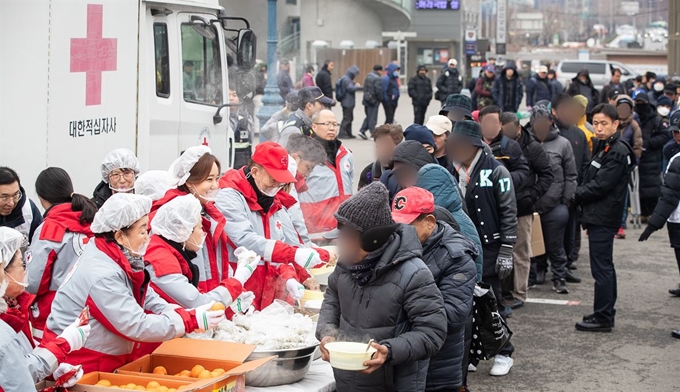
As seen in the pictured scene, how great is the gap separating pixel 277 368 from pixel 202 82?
5216mm

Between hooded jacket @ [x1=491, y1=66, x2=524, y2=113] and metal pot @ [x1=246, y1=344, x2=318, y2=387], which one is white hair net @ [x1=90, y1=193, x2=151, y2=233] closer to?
metal pot @ [x1=246, y1=344, x2=318, y2=387]

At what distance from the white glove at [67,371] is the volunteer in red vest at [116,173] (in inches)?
92.4

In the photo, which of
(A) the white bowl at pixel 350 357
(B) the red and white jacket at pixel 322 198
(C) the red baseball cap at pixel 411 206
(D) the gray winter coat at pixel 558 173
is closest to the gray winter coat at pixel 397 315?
(A) the white bowl at pixel 350 357

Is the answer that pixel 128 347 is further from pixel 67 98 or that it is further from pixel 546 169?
pixel 546 169

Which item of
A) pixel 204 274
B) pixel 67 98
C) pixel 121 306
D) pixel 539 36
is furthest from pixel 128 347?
pixel 539 36

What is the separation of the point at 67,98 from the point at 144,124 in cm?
121

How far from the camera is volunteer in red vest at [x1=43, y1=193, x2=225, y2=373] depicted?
447 cm

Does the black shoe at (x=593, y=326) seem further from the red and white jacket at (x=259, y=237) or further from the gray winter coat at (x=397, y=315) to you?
the gray winter coat at (x=397, y=315)

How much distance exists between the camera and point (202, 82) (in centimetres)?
977

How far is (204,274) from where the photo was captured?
19.3 feet

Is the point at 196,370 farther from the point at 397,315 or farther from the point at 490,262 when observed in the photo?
the point at 490,262

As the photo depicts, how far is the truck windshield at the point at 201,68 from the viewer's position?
9.38 m

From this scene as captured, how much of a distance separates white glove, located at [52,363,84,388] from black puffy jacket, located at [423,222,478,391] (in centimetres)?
183

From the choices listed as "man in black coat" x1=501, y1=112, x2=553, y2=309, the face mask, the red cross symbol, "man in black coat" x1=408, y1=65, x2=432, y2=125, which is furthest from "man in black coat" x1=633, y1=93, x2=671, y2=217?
"man in black coat" x1=408, y1=65, x2=432, y2=125
